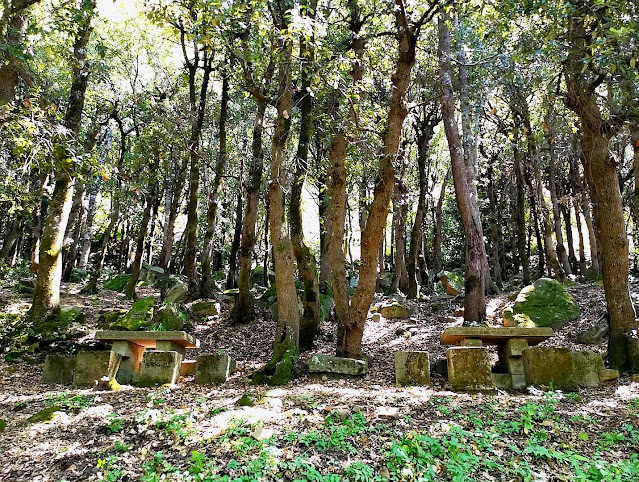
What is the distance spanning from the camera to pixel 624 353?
23.0 ft

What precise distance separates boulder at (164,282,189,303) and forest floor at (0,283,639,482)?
757 centimetres

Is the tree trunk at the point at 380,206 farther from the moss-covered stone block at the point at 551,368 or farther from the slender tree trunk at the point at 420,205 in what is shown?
the slender tree trunk at the point at 420,205

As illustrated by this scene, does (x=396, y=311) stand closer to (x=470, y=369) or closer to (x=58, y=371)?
(x=470, y=369)

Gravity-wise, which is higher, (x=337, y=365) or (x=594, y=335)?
(x=594, y=335)

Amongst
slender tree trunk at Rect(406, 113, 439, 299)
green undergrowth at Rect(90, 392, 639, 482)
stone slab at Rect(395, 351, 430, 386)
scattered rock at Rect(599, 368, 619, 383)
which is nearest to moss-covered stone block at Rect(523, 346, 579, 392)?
scattered rock at Rect(599, 368, 619, 383)

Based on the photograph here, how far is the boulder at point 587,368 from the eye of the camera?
6.47 meters

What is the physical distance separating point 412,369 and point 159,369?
394 cm

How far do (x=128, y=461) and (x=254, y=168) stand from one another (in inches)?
370

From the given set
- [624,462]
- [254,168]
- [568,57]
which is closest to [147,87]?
[254,168]

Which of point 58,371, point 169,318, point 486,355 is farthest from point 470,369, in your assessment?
point 169,318

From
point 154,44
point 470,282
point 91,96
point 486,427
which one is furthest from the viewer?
point 154,44

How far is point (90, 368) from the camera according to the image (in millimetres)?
6836

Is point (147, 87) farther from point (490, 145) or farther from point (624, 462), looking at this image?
point (624, 462)

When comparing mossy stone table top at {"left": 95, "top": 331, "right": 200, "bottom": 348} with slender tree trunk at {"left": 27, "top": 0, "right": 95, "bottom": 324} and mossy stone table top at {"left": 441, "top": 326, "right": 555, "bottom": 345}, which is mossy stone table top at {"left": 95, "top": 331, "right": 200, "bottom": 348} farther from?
mossy stone table top at {"left": 441, "top": 326, "right": 555, "bottom": 345}
